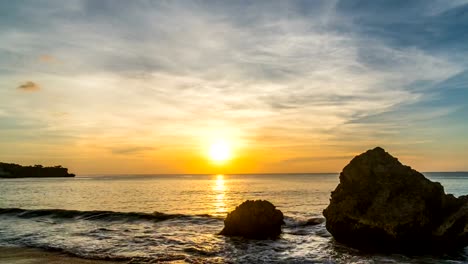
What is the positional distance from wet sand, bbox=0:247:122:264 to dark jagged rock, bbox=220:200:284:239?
375 inches

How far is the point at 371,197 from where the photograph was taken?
22938 millimetres

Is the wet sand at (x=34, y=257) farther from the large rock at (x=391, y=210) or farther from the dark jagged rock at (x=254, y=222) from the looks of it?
the large rock at (x=391, y=210)

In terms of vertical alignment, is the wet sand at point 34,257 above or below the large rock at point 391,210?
below

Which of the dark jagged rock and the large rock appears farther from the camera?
the dark jagged rock

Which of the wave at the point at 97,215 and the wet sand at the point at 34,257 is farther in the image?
the wave at the point at 97,215

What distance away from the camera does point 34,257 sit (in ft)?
64.2

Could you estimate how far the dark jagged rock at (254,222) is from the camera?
2525 centimetres

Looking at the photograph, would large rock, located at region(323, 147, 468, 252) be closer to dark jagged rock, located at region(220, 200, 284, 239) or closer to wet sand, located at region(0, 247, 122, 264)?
dark jagged rock, located at region(220, 200, 284, 239)

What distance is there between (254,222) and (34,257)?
1332 centimetres

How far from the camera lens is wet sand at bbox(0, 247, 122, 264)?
60.7 ft

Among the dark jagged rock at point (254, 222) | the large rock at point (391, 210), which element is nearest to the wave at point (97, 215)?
the dark jagged rock at point (254, 222)

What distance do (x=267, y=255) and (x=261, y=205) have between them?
21.6 ft

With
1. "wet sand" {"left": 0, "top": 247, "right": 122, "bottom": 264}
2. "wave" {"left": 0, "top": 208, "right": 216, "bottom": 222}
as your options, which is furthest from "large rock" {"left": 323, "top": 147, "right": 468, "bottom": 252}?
"wave" {"left": 0, "top": 208, "right": 216, "bottom": 222}

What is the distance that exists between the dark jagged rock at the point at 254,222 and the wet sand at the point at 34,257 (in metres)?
9.52
